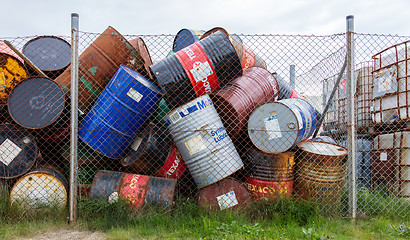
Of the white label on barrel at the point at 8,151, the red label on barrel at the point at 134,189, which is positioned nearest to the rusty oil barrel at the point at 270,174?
the red label on barrel at the point at 134,189

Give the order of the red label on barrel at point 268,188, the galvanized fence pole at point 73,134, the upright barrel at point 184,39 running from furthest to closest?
the upright barrel at point 184,39
the red label on barrel at point 268,188
the galvanized fence pole at point 73,134

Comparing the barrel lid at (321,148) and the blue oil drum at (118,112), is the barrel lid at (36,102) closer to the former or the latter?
the blue oil drum at (118,112)

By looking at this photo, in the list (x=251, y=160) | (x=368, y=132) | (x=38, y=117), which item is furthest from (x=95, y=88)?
(x=368, y=132)

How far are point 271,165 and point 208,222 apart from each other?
98cm

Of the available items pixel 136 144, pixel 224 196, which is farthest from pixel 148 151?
pixel 224 196

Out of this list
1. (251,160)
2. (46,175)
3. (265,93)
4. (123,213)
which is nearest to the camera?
(123,213)

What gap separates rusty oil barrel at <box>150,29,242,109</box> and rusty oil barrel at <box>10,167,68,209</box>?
4.73 ft

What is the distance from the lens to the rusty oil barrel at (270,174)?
319 cm

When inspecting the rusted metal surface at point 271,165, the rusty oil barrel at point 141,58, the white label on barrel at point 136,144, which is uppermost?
the rusty oil barrel at point 141,58

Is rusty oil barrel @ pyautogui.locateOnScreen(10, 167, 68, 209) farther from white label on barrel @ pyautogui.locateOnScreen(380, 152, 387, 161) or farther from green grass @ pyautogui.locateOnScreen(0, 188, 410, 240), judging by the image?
white label on barrel @ pyautogui.locateOnScreen(380, 152, 387, 161)

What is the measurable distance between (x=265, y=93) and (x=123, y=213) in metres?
2.11

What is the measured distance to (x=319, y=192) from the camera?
3240 millimetres

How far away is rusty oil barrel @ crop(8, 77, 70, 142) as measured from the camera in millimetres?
3045

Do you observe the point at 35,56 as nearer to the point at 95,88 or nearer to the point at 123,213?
the point at 95,88
